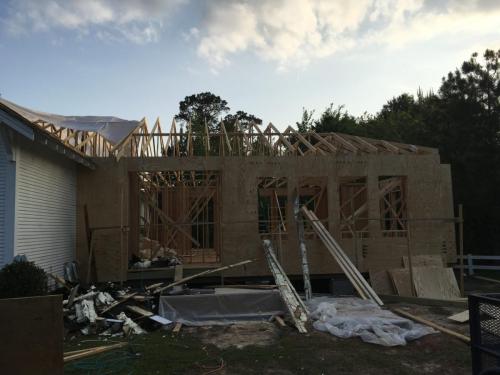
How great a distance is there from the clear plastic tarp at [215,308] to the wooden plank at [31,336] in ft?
15.4

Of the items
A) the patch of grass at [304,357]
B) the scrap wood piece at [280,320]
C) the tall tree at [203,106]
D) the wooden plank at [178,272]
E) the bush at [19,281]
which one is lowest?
the patch of grass at [304,357]

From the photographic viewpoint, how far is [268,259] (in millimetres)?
12555

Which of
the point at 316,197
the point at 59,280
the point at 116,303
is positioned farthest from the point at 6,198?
the point at 316,197

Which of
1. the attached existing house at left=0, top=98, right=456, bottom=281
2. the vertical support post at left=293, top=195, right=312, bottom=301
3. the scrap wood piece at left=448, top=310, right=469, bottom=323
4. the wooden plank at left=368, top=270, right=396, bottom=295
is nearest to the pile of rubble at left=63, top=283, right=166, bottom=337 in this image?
the attached existing house at left=0, top=98, right=456, bottom=281

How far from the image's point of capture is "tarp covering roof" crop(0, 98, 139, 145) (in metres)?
13.9

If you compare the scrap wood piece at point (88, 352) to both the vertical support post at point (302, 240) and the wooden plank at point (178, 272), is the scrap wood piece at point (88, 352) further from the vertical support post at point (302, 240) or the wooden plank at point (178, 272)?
the vertical support post at point (302, 240)

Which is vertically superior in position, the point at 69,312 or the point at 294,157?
the point at 294,157

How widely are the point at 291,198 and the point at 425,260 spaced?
4.37m

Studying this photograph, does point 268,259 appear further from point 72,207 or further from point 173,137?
point 72,207

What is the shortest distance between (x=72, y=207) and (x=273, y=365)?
845cm

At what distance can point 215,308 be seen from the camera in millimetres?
9680

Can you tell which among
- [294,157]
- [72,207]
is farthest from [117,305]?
[294,157]

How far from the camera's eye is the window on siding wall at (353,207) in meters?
13.7

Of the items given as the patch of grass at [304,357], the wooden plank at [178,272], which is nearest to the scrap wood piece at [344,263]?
the patch of grass at [304,357]
